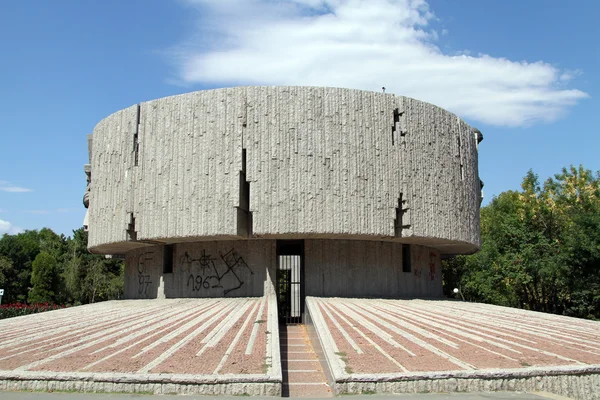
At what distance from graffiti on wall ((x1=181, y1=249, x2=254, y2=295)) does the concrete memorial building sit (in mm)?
34

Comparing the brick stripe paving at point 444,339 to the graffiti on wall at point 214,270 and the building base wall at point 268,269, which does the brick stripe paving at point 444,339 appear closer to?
the building base wall at point 268,269

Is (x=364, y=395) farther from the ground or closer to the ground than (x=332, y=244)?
closer to the ground

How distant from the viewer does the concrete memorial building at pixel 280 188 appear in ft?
53.5

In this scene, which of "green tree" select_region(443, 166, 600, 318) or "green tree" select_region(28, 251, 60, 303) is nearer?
"green tree" select_region(443, 166, 600, 318)

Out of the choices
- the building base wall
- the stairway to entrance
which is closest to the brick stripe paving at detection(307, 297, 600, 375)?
the stairway to entrance

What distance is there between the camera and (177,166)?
56.0 feet

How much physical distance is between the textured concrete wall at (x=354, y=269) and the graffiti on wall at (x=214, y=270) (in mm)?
2084

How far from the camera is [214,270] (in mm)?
17719

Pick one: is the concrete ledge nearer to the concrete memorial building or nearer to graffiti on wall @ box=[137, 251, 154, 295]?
the concrete memorial building

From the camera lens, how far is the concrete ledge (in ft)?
24.5

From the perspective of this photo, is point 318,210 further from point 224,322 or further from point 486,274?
point 486,274

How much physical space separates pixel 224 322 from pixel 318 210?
5214 mm

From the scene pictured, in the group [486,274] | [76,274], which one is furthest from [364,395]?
[76,274]

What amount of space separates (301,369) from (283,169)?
7.24 meters
